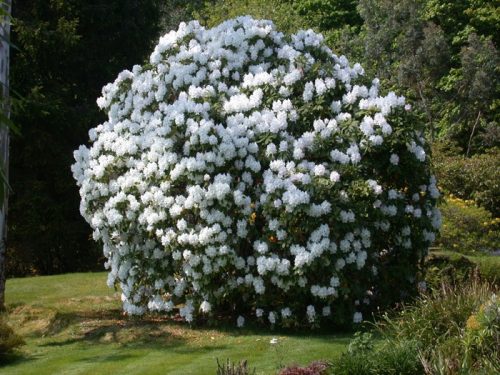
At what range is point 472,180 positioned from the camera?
1994cm

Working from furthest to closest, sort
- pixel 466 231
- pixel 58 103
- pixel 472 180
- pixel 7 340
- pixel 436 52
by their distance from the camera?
pixel 436 52 → pixel 472 180 → pixel 466 231 → pixel 58 103 → pixel 7 340

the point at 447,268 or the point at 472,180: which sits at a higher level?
the point at 472,180

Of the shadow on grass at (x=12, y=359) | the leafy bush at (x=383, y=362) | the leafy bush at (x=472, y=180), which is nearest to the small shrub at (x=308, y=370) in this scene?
the leafy bush at (x=383, y=362)

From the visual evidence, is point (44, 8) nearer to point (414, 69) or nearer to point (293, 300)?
point (293, 300)

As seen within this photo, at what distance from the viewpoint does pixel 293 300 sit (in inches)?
369

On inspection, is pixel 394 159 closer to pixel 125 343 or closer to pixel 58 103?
pixel 125 343

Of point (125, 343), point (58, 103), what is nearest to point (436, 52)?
point (58, 103)

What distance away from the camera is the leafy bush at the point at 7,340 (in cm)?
900

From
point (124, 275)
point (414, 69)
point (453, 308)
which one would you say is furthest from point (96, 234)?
point (414, 69)

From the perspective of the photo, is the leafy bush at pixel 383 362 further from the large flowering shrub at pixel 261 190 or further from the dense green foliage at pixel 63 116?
the dense green foliage at pixel 63 116

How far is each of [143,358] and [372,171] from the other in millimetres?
3225

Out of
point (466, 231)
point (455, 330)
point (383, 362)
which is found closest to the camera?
point (383, 362)

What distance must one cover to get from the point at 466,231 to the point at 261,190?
8128 millimetres

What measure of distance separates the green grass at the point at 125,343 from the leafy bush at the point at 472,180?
34.2 ft
